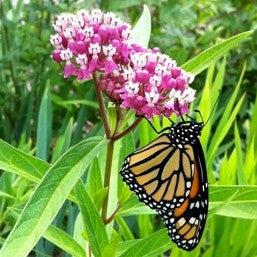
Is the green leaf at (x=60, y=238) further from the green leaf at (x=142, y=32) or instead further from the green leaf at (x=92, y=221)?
the green leaf at (x=142, y=32)

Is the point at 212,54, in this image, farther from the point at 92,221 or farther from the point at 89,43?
the point at 92,221

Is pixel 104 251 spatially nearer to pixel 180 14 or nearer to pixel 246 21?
pixel 180 14

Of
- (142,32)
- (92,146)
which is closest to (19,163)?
(92,146)

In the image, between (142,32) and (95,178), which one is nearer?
(95,178)

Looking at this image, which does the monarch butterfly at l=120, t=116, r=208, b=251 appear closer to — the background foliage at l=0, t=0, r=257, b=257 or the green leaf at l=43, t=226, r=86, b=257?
the background foliage at l=0, t=0, r=257, b=257

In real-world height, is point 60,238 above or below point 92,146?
below

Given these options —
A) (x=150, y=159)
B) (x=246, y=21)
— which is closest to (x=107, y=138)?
(x=150, y=159)

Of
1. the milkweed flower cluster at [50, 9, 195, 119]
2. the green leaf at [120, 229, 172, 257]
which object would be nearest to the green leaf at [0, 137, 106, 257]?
the milkweed flower cluster at [50, 9, 195, 119]

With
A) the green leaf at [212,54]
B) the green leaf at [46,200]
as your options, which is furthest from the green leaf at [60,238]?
the green leaf at [212,54]
